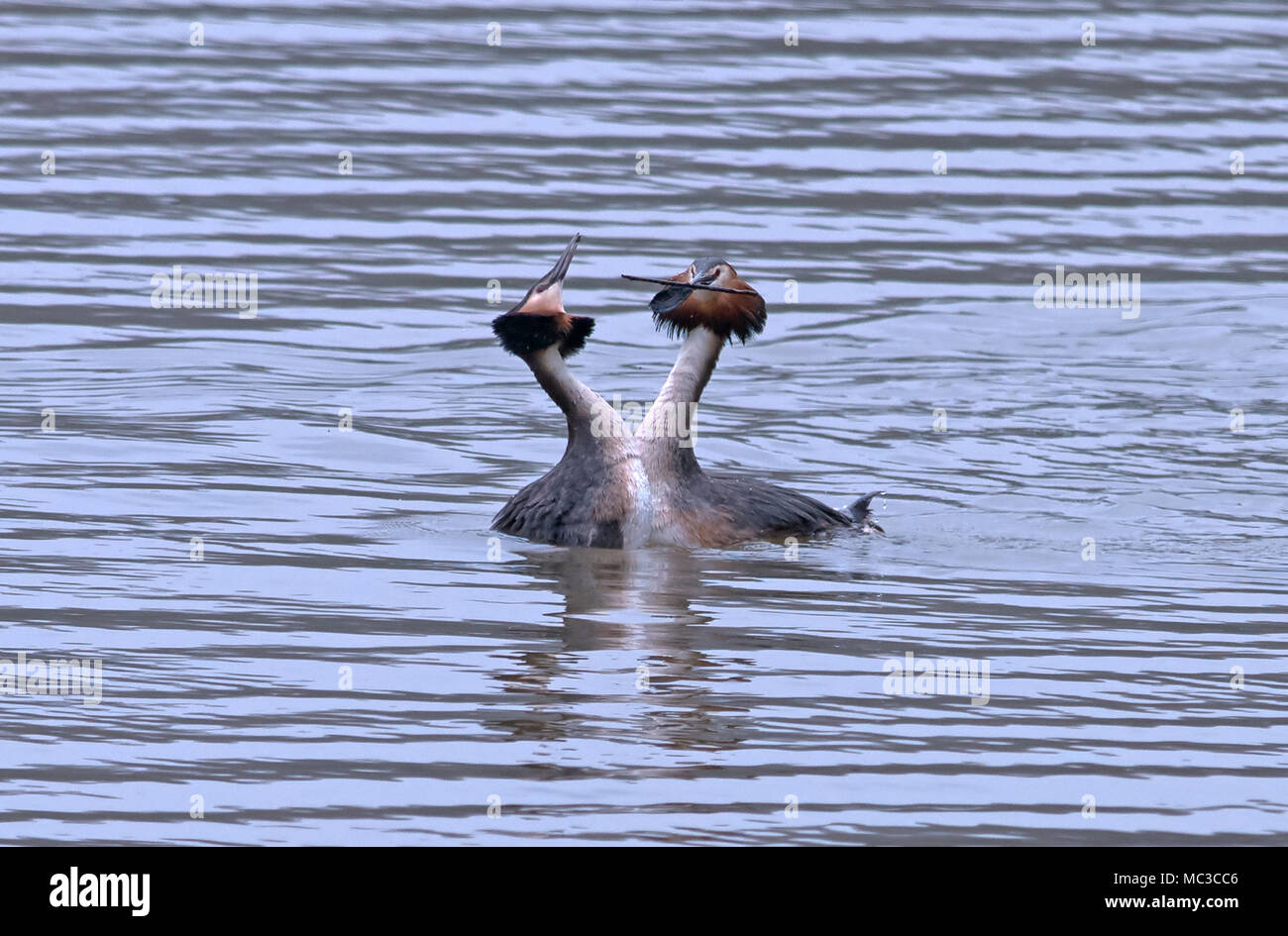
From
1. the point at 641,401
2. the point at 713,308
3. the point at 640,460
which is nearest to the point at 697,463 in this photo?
the point at 640,460

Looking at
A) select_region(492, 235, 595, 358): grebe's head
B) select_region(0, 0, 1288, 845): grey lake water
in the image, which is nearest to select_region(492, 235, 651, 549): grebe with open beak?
select_region(492, 235, 595, 358): grebe's head

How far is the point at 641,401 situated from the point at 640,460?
379cm

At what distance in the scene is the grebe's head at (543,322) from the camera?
11.2m

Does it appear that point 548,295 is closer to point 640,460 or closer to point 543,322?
point 543,322

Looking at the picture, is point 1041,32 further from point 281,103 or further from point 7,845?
point 7,845

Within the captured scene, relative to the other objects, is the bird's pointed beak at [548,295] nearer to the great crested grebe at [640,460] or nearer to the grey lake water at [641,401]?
the great crested grebe at [640,460]

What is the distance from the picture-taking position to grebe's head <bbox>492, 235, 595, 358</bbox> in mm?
11219

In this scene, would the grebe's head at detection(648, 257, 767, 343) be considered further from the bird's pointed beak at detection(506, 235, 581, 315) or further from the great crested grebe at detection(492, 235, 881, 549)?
the bird's pointed beak at detection(506, 235, 581, 315)

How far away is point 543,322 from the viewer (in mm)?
11242

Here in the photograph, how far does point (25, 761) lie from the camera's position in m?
7.85

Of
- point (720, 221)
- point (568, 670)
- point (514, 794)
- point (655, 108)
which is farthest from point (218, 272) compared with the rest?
point (514, 794)

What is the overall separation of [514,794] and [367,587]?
305 cm

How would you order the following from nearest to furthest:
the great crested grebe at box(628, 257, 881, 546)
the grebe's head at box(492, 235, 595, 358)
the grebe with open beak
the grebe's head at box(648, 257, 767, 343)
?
the grebe's head at box(492, 235, 595, 358) → the grebe with open beak → the great crested grebe at box(628, 257, 881, 546) → the grebe's head at box(648, 257, 767, 343)

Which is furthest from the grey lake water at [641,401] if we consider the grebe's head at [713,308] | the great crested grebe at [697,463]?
the grebe's head at [713,308]
